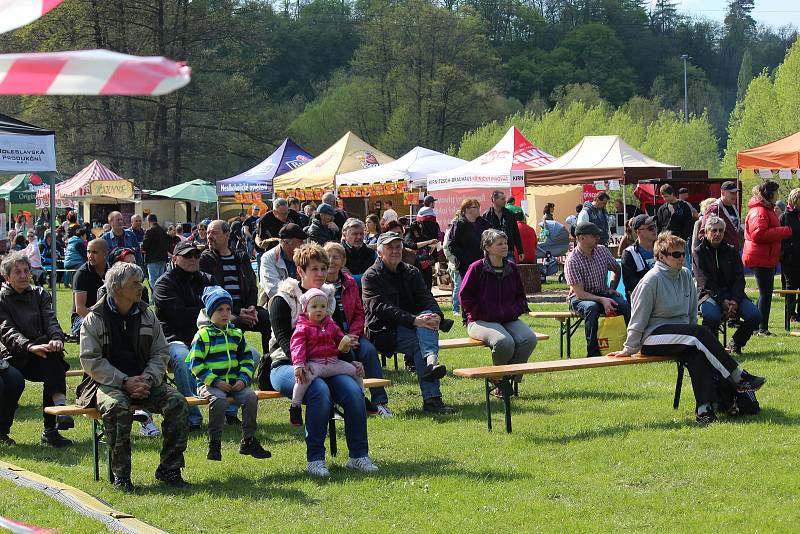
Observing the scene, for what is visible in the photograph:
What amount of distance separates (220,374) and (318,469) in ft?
3.20

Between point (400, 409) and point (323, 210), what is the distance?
4843 millimetres

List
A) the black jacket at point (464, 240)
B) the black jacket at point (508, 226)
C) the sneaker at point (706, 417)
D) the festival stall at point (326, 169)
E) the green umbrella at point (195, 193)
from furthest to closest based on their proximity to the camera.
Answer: the green umbrella at point (195, 193) → the festival stall at point (326, 169) → the black jacket at point (508, 226) → the black jacket at point (464, 240) → the sneaker at point (706, 417)

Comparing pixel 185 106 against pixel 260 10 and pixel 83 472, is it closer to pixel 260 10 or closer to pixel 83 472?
pixel 260 10

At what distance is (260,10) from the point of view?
55844 mm

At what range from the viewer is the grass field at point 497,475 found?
5672 millimetres

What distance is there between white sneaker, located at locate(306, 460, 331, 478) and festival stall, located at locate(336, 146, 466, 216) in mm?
18827

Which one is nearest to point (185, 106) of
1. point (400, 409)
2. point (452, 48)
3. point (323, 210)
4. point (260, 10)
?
point (260, 10)

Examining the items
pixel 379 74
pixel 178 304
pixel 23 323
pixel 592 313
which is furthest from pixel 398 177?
pixel 379 74

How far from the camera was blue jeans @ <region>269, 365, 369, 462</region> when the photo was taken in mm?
6785

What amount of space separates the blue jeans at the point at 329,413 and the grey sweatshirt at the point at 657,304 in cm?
247

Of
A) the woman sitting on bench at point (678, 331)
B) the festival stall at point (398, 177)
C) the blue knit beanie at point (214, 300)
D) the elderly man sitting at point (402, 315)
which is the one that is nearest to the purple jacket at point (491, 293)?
the elderly man sitting at point (402, 315)

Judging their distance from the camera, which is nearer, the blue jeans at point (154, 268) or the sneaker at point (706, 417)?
the sneaker at point (706, 417)

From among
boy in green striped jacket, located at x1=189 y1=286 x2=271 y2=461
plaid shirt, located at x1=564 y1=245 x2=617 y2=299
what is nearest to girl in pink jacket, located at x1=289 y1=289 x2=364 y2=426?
boy in green striped jacket, located at x1=189 y1=286 x2=271 y2=461

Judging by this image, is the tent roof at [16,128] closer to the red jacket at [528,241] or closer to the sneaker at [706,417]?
the sneaker at [706,417]
